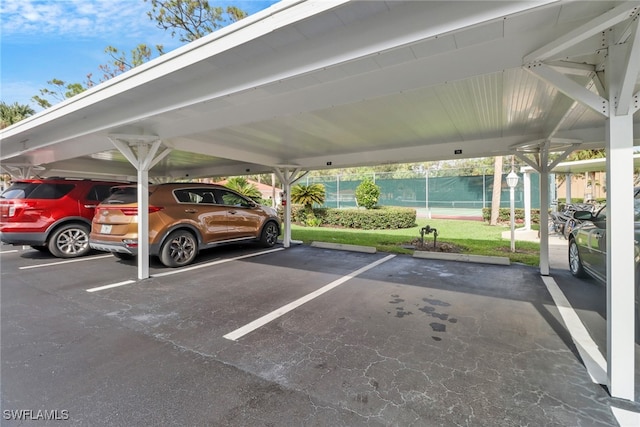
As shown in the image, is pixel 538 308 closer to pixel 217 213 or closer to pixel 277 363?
pixel 277 363

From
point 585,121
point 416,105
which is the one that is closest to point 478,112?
point 416,105

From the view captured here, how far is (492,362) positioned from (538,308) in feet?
6.22

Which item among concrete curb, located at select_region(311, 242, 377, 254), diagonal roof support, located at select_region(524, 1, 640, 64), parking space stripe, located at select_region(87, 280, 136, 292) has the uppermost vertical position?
diagonal roof support, located at select_region(524, 1, 640, 64)

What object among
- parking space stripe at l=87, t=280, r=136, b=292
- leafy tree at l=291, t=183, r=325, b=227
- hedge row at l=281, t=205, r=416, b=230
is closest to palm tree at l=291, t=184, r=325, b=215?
leafy tree at l=291, t=183, r=325, b=227

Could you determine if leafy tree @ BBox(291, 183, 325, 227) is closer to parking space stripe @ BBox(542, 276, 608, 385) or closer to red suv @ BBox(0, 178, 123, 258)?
red suv @ BBox(0, 178, 123, 258)

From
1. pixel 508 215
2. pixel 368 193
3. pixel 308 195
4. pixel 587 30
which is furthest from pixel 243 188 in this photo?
pixel 587 30

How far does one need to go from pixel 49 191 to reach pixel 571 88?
9.26m

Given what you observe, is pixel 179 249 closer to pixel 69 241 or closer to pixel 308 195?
pixel 69 241

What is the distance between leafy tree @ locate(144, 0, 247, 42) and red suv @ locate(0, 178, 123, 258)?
11196 millimetres

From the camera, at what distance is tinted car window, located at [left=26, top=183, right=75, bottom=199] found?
6453 mm

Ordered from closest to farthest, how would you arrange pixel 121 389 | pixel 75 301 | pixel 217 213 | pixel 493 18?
1. pixel 493 18
2. pixel 121 389
3. pixel 75 301
4. pixel 217 213

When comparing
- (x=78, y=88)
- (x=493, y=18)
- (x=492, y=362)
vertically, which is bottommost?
(x=492, y=362)

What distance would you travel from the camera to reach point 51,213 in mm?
6578

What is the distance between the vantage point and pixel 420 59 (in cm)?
262
